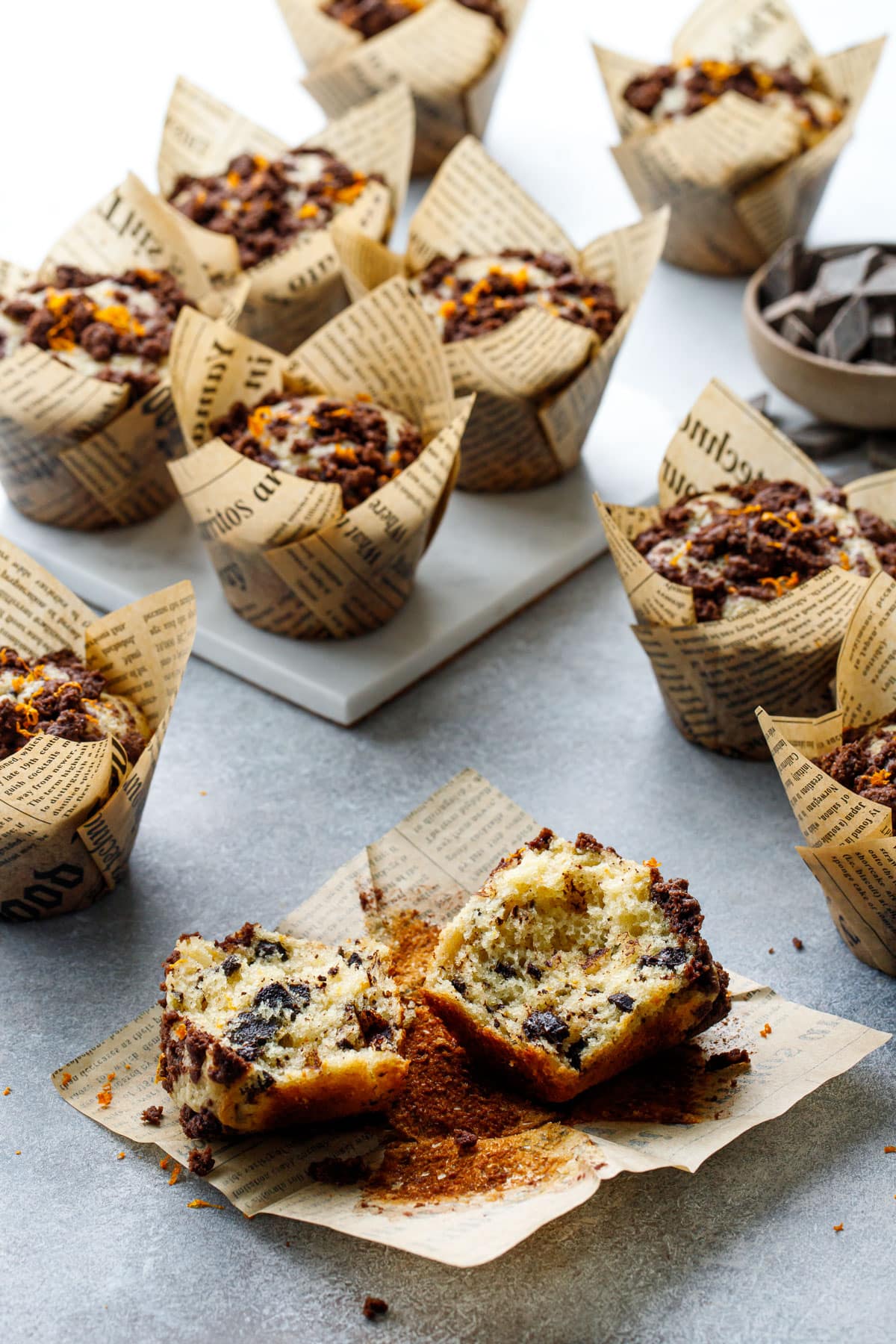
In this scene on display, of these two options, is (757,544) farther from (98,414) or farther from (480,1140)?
(98,414)

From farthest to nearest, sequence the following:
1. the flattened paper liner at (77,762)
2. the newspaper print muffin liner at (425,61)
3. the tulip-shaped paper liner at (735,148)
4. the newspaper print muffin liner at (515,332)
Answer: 1. the newspaper print muffin liner at (425,61)
2. the tulip-shaped paper liner at (735,148)
3. the newspaper print muffin liner at (515,332)
4. the flattened paper liner at (77,762)

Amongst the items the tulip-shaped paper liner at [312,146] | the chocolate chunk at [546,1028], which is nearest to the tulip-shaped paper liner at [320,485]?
the tulip-shaped paper liner at [312,146]

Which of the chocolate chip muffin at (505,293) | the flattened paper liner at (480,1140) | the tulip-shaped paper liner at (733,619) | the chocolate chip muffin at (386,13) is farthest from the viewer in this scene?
the chocolate chip muffin at (386,13)

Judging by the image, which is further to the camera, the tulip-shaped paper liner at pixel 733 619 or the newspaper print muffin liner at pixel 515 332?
the newspaper print muffin liner at pixel 515 332

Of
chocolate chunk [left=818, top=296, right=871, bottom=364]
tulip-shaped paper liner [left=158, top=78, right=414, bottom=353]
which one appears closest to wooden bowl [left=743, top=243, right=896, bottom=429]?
chocolate chunk [left=818, top=296, right=871, bottom=364]

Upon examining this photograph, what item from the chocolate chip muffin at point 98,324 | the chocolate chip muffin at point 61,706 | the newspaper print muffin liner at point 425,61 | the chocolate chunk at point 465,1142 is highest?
the chocolate chip muffin at point 98,324

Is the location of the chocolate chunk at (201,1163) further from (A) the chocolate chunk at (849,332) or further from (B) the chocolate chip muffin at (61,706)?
(A) the chocolate chunk at (849,332)

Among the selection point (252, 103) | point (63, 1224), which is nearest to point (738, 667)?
point (63, 1224)

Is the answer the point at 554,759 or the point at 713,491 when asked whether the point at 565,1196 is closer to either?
the point at 554,759
